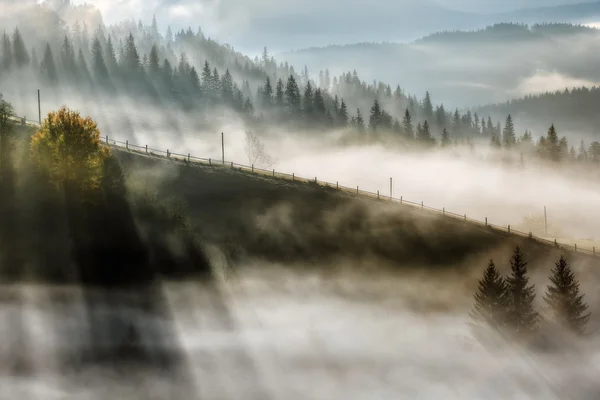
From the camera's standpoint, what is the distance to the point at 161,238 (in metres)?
71.9

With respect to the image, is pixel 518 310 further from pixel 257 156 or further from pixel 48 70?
pixel 48 70

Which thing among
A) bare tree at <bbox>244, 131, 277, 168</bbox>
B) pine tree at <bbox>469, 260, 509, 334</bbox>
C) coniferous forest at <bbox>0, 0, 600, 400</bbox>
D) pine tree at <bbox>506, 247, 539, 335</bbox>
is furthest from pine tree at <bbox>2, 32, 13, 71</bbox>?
pine tree at <bbox>506, 247, 539, 335</bbox>

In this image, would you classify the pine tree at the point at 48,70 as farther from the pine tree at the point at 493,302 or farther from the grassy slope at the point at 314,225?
the pine tree at the point at 493,302

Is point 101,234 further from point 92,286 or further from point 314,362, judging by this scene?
point 314,362

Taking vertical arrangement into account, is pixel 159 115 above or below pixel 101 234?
above

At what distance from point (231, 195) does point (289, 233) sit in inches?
411

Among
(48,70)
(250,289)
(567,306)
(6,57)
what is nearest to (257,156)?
(250,289)

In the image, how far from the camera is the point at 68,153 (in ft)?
232

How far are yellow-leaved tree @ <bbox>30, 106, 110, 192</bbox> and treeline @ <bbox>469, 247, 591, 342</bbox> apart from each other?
49052 millimetres

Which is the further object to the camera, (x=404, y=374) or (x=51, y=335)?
(x=404, y=374)

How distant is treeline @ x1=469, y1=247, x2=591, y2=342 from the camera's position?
250 feet

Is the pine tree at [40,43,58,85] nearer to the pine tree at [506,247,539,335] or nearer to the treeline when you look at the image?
the treeline

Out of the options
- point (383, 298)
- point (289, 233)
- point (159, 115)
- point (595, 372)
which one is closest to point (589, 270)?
point (595, 372)

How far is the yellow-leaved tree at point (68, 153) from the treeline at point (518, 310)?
49.1 meters
